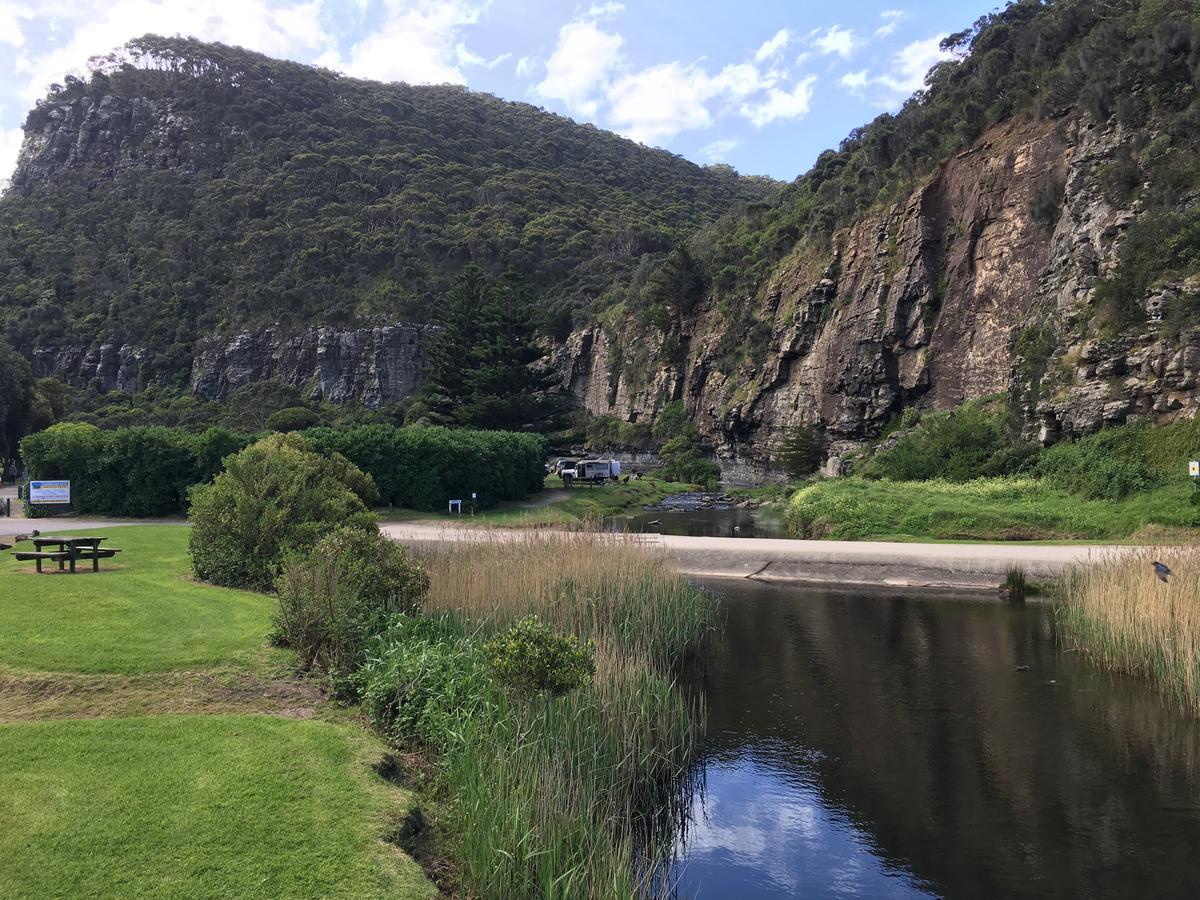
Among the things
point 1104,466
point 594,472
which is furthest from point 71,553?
point 594,472

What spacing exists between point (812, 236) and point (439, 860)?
183 ft

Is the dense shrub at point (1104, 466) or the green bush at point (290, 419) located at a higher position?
the green bush at point (290, 419)

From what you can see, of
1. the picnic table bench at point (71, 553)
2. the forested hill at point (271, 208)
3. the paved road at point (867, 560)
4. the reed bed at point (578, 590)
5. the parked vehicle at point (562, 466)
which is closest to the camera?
the reed bed at point (578, 590)

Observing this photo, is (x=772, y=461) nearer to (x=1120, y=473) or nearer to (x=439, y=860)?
(x=1120, y=473)

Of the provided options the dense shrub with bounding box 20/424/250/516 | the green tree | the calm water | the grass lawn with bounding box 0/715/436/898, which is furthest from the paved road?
the green tree

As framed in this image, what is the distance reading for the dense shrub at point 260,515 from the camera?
13227mm

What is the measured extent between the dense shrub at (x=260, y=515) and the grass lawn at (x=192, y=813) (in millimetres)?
6095

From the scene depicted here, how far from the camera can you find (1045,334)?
33375 mm

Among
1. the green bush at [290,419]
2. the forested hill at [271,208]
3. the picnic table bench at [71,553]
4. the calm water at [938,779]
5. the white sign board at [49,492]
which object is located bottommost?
the calm water at [938,779]

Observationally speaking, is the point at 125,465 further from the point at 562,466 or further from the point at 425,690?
the point at 562,466

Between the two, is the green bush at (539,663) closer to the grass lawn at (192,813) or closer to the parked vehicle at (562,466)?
the grass lawn at (192,813)

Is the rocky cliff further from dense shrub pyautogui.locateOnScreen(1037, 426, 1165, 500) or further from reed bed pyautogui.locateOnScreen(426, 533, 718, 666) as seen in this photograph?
reed bed pyautogui.locateOnScreen(426, 533, 718, 666)

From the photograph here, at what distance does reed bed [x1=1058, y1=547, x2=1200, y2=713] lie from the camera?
9.97 metres

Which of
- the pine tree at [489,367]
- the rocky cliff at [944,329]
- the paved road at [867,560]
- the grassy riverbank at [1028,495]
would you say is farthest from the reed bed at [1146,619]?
the pine tree at [489,367]
